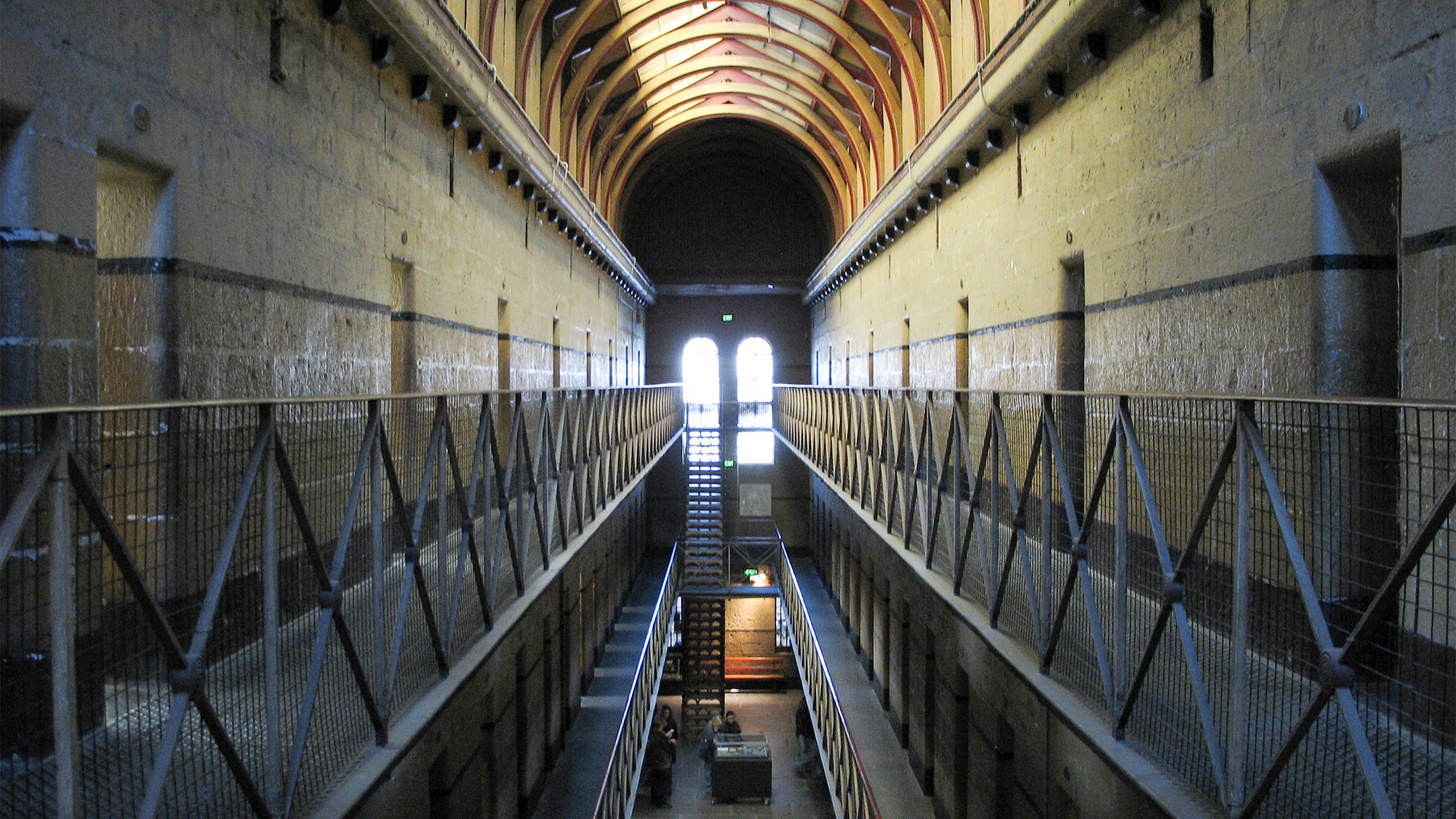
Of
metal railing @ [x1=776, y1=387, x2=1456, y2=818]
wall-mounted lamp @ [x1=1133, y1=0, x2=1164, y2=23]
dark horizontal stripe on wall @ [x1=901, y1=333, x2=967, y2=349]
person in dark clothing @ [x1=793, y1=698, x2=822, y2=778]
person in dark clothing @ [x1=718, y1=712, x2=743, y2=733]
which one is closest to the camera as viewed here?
metal railing @ [x1=776, y1=387, x2=1456, y2=818]

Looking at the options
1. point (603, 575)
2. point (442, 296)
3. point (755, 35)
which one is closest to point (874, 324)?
point (755, 35)

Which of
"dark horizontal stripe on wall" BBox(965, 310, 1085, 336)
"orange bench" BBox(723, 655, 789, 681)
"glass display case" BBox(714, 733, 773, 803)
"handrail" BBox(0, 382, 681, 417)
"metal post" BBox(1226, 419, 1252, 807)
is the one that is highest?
"dark horizontal stripe on wall" BBox(965, 310, 1085, 336)

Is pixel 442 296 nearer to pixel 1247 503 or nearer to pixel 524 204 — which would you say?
pixel 524 204

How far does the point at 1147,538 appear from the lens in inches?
146

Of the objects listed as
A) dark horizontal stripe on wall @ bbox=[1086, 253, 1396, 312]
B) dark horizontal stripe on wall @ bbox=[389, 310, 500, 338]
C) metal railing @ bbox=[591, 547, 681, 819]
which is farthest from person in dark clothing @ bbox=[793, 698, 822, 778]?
dark horizontal stripe on wall @ bbox=[1086, 253, 1396, 312]

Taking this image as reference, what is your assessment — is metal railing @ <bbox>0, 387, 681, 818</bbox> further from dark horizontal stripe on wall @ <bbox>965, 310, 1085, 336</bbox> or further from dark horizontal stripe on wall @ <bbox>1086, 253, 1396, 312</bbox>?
dark horizontal stripe on wall @ <bbox>965, 310, 1085, 336</bbox>

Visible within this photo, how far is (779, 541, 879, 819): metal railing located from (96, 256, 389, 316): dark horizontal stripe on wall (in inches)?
184

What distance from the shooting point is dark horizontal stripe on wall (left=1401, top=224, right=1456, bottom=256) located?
270cm

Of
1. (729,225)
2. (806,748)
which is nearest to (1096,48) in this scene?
(806,748)

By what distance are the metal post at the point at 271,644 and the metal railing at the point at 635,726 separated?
408 centimetres

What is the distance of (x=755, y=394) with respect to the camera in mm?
21766

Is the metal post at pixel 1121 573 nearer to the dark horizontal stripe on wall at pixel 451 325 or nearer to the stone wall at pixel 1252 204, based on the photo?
the stone wall at pixel 1252 204

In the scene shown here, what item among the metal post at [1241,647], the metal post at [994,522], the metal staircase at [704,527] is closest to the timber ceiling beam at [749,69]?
the metal staircase at [704,527]

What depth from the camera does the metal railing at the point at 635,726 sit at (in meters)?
6.84
